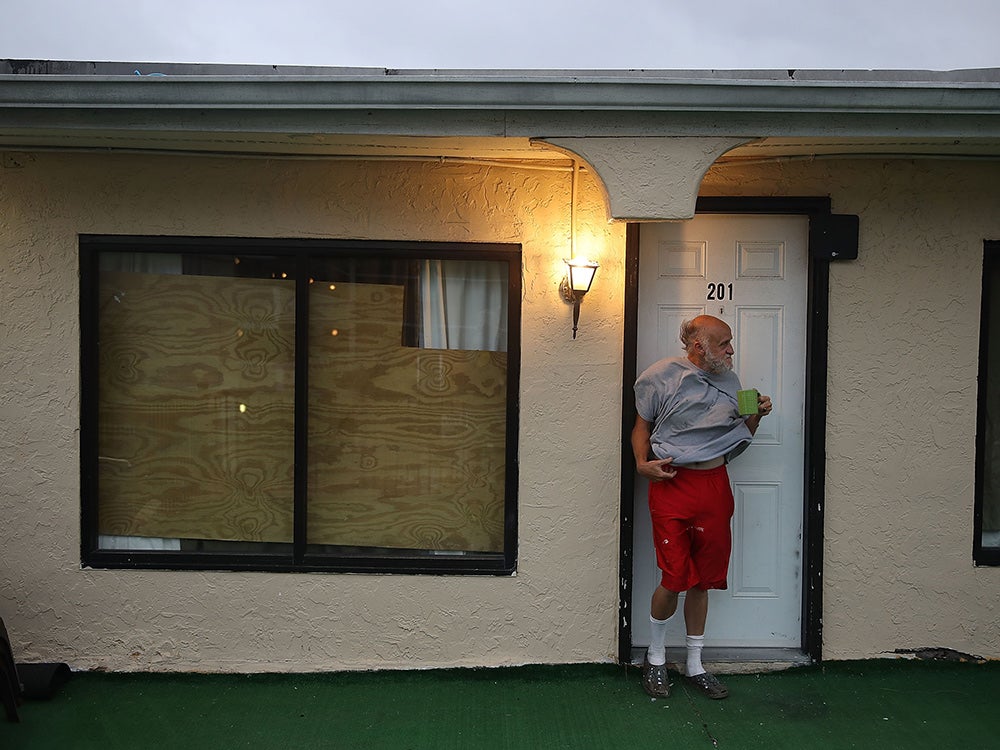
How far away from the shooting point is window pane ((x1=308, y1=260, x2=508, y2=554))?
446cm

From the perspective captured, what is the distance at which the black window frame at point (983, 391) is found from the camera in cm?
436

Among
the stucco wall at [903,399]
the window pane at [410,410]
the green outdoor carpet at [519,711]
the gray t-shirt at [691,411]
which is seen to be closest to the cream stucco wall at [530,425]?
the stucco wall at [903,399]

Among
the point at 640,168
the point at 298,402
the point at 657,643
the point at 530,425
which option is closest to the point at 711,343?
the point at 640,168

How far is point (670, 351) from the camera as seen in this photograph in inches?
175

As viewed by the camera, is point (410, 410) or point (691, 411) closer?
point (691, 411)

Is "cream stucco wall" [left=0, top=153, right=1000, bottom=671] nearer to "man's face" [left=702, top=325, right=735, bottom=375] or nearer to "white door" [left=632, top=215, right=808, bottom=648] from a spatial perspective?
"white door" [left=632, top=215, right=808, bottom=648]

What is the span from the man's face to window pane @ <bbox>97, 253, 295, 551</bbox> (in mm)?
2144

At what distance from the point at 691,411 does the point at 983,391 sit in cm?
164

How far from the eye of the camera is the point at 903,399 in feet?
14.3

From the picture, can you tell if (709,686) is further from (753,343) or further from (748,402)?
(753,343)

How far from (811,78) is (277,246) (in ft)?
9.12

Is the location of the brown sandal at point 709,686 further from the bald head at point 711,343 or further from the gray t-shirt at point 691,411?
the bald head at point 711,343

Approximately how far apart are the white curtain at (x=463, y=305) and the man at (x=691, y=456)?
85cm

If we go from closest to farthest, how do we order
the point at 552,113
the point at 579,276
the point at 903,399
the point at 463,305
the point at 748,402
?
the point at 552,113 < the point at 748,402 < the point at 579,276 < the point at 903,399 < the point at 463,305
